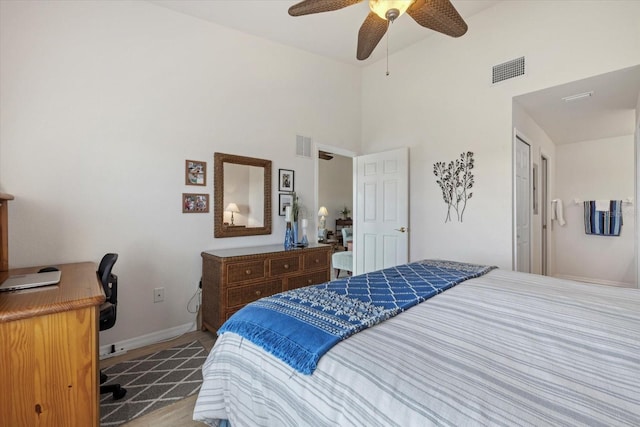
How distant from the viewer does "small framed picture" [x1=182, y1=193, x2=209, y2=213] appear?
2799 mm

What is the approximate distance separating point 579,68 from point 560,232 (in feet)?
12.0

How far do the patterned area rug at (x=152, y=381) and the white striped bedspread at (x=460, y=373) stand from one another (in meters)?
0.74

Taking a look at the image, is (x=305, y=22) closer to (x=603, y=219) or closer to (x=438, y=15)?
(x=438, y=15)

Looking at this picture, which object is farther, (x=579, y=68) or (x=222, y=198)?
(x=222, y=198)

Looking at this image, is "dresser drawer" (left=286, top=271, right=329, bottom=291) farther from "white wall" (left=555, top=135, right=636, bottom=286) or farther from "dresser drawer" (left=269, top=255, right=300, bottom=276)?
"white wall" (left=555, top=135, right=636, bottom=286)

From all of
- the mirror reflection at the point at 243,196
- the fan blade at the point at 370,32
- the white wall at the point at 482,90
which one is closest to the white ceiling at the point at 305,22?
the white wall at the point at 482,90

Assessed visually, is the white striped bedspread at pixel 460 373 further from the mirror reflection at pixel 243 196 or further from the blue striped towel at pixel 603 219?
the blue striped towel at pixel 603 219

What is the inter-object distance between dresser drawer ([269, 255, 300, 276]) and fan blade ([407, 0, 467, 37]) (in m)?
2.25

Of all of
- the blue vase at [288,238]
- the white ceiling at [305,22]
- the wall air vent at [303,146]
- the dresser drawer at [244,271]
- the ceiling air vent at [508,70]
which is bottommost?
the dresser drawer at [244,271]

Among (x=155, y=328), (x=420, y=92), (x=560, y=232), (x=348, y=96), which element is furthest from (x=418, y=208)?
(x=560, y=232)

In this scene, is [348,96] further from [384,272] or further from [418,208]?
[384,272]

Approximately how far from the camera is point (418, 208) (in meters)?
3.61

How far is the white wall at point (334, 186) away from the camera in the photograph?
28.7ft

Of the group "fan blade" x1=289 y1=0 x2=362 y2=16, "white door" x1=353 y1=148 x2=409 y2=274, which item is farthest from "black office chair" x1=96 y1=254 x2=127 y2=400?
"white door" x1=353 y1=148 x2=409 y2=274
